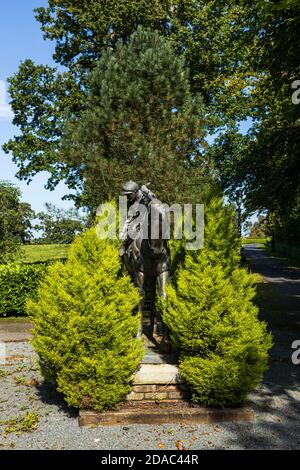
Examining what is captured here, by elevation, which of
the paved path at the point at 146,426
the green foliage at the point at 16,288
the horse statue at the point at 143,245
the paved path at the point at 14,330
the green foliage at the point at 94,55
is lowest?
the paved path at the point at 14,330

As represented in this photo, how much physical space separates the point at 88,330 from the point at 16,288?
9.79m

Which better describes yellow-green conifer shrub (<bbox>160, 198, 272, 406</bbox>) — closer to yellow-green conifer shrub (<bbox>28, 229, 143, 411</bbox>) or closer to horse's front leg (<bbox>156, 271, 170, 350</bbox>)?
horse's front leg (<bbox>156, 271, 170, 350</bbox>)

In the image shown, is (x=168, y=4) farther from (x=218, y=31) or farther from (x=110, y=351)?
(x=110, y=351)

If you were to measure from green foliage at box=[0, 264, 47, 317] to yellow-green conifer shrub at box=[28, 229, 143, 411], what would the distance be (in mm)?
9023

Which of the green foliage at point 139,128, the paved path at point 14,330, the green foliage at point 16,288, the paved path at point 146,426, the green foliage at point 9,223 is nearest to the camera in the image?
the paved path at point 146,426

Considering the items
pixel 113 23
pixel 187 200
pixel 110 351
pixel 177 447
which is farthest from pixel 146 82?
pixel 177 447

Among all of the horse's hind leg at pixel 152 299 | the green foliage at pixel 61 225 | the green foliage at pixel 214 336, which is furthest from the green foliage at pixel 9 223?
the green foliage at pixel 214 336

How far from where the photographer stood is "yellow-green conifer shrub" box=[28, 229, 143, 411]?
5.77 metres

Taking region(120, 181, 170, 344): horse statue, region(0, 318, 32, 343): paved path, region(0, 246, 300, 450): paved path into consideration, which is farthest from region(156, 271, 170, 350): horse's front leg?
region(0, 318, 32, 343): paved path

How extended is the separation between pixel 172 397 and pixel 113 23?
20.5 m

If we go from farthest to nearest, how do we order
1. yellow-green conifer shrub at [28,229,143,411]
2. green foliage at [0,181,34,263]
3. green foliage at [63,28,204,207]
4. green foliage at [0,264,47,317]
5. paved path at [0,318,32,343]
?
green foliage at [0,181,34,263], green foliage at [0,264,47,317], green foliage at [63,28,204,207], paved path at [0,318,32,343], yellow-green conifer shrub at [28,229,143,411]

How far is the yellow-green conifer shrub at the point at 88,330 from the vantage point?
18.9 ft

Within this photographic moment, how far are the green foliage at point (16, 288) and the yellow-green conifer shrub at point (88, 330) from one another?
9023 millimetres

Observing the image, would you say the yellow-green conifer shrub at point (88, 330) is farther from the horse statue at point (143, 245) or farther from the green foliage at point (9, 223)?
the green foliage at point (9, 223)
